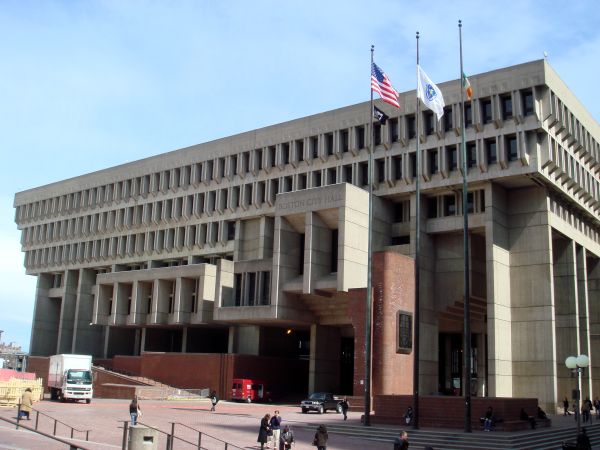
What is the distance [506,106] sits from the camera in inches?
2199

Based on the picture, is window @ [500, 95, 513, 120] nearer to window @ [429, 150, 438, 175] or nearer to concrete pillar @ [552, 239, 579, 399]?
window @ [429, 150, 438, 175]

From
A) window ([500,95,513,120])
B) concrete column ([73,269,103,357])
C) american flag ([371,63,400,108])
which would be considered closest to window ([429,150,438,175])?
window ([500,95,513,120])

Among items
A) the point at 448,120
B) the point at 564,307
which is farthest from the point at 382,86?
the point at 564,307

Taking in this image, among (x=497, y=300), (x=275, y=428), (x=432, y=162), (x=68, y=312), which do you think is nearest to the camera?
(x=275, y=428)

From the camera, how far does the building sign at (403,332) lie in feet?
167

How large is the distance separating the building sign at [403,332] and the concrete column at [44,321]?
6186 centimetres

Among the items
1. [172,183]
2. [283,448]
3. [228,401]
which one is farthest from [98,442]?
[172,183]

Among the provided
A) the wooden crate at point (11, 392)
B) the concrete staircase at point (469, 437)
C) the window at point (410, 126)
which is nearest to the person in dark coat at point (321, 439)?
the concrete staircase at point (469, 437)

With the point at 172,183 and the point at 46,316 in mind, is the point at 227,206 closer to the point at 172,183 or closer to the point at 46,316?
the point at 172,183

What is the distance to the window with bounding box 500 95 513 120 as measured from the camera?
55.5 m

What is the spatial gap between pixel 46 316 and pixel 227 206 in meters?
39.5

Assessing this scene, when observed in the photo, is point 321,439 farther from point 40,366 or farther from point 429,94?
point 40,366

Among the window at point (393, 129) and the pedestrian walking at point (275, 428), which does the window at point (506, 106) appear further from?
the pedestrian walking at point (275, 428)

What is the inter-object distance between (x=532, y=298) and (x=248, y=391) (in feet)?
84.2
